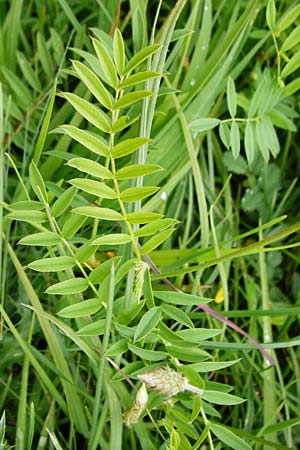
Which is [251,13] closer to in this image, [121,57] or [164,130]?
[164,130]

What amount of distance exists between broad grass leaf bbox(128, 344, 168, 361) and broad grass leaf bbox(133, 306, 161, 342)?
22mm

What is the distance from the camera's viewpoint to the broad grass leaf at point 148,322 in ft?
2.77

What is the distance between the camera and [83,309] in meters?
0.87

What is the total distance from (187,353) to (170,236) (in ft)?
1.24

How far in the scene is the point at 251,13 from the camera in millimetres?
1072

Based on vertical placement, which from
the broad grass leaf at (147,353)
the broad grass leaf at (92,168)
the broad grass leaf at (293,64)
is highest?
the broad grass leaf at (293,64)

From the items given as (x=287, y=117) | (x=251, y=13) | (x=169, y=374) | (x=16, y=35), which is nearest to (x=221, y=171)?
(x=287, y=117)

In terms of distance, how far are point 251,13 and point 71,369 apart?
2.21 ft

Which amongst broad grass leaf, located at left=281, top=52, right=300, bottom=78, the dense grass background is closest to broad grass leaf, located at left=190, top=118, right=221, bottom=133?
the dense grass background

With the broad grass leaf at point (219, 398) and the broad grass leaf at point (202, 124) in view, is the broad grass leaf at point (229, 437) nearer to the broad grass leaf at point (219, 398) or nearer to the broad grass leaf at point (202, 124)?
the broad grass leaf at point (219, 398)

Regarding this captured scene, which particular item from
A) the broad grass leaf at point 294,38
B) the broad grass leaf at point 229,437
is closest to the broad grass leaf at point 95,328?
the broad grass leaf at point 229,437

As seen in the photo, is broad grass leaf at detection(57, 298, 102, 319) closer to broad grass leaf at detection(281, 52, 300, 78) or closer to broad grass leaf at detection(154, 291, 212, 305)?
broad grass leaf at detection(154, 291, 212, 305)

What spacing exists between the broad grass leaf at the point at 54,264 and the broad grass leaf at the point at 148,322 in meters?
0.12

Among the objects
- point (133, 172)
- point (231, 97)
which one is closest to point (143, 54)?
point (133, 172)
